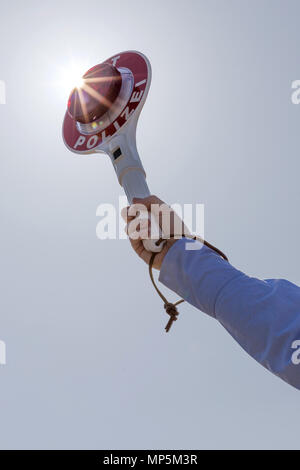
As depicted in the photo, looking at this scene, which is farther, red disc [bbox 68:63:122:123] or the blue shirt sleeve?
red disc [bbox 68:63:122:123]

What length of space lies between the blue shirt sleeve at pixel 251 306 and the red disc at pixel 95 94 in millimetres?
1542

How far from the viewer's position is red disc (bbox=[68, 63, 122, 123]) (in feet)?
9.12

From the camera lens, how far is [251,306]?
4.57 ft

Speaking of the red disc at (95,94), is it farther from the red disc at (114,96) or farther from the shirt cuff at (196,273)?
the shirt cuff at (196,273)

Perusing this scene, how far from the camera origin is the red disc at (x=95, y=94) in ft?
9.12

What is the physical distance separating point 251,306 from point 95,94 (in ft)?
6.27

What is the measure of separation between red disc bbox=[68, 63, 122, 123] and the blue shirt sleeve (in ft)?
5.06

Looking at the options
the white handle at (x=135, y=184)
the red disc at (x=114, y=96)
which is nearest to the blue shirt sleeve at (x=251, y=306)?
the white handle at (x=135, y=184)

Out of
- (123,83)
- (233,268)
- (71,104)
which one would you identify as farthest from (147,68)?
(233,268)

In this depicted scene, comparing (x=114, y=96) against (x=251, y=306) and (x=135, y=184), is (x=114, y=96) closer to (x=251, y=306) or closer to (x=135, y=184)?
(x=135, y=184)

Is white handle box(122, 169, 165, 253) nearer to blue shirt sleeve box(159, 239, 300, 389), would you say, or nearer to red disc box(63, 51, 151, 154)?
red disc box(63, 51, 151, 154)

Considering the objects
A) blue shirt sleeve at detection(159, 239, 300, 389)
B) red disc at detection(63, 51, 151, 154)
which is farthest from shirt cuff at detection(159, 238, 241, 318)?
red disc at detection(63, 51, 151, 154)

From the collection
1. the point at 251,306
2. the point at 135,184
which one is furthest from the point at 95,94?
the point at 251,306

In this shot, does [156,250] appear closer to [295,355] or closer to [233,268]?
[233,268]
